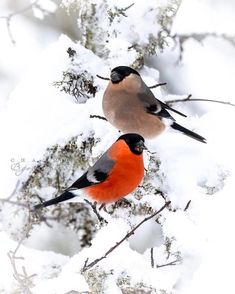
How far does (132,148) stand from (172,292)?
106 centimetres

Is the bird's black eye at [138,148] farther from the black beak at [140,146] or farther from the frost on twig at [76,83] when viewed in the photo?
the frost on twig at [76,83]

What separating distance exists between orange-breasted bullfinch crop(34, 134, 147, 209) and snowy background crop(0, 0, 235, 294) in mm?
79

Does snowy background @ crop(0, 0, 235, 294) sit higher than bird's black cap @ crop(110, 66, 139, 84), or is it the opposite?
bird's black cap @ crop(110, 66, 139, 84)

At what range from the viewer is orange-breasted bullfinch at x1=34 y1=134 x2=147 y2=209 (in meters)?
4.06

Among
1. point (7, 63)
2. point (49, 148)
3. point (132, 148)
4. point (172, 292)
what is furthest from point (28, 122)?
point (7, 63)

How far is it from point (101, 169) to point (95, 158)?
9 cm

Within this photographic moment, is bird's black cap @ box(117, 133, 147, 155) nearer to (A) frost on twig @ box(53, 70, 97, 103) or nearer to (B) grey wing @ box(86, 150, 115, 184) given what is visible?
(B) grey wing @ box(86, 150, 115, 184)

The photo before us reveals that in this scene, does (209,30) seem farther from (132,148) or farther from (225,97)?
(132,148)

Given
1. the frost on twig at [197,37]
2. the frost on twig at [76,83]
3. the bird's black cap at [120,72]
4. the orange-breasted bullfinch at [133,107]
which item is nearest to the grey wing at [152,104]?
the orange-breasted bullfinch at [133,107]

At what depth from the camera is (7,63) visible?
28.0 feet

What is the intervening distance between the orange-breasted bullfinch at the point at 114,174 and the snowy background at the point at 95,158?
0.26 feet

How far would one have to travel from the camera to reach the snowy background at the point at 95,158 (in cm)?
357

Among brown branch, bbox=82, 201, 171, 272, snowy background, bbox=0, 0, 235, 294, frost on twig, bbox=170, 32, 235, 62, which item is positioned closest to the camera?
brown branch, bbox=82, 201, 171, 272

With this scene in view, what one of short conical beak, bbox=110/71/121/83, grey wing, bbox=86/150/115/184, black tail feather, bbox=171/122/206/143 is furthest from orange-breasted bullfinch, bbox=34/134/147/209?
short conical beak, bbox=110/71/121/83
